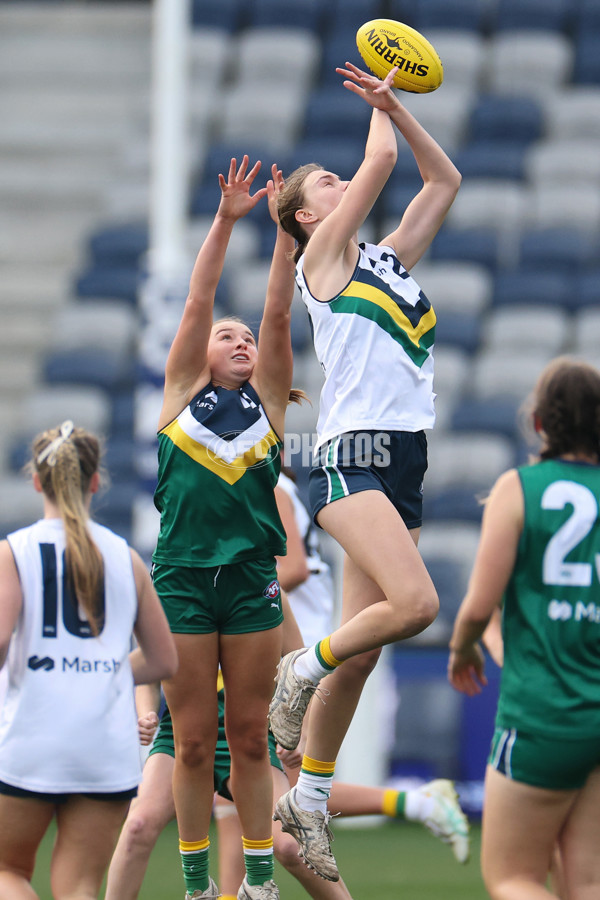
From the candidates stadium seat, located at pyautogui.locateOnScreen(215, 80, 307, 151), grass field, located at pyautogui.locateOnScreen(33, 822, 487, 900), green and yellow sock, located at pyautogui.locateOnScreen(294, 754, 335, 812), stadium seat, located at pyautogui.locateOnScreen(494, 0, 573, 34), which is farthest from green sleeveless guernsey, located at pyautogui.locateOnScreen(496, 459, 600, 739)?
stadium seat, located at pyautogui.locateOnScreen(494, 0, 573, 34)

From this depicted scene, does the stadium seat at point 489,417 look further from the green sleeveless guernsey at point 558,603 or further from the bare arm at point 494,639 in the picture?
the green sleeveless guernsey at point 558,603

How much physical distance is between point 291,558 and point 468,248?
902cm

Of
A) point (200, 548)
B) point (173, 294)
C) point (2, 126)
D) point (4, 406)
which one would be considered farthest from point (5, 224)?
point (200, 548)

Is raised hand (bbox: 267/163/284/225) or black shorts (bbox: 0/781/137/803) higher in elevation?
raised hand (bbox: 267/163/284/225)

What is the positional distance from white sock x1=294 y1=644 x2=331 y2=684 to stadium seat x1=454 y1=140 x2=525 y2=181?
10.8m

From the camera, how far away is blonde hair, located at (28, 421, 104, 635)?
3.79m

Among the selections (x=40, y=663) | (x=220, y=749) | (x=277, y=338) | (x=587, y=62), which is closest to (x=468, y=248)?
(x=587, y=62)

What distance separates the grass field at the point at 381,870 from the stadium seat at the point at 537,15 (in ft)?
35.5

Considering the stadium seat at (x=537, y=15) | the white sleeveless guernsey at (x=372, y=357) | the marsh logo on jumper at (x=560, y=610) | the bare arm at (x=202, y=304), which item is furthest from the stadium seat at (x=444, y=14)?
the marsh logo on jumper at (x=560, y=610)

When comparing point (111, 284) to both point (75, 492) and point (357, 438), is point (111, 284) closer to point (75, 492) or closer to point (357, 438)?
point (357, 438)

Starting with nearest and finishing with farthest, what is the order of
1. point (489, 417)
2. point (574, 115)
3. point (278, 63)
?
1. point (489, 417)
2. point (574, 115)
3. point (278, 63)

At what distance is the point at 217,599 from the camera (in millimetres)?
4402

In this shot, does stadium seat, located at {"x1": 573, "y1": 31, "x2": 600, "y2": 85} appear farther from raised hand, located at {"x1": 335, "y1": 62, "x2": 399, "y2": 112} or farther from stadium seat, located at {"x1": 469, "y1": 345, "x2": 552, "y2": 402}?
raised hand, located at {"x1": 335, "y1": 62, "x2": 399, "y2": 112}

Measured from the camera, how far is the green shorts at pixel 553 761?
3.51m
